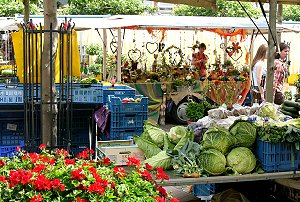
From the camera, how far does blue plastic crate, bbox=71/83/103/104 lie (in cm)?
770

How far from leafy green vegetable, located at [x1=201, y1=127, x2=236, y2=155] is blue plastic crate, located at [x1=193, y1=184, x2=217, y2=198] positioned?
3.16ft

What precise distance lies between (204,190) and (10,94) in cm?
290

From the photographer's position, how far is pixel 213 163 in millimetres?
5391

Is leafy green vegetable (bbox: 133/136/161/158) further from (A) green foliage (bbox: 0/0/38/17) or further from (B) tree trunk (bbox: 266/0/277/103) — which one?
(A) green foliage (bbox: 0/0/38/17)

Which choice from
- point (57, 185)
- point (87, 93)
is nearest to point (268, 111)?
point (87, 93)

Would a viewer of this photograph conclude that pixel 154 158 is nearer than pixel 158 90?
Yes

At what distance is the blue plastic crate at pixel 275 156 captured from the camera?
18.1 ft

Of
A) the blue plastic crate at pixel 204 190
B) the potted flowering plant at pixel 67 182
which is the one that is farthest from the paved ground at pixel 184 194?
the potted flowering plant at pixel 67 182

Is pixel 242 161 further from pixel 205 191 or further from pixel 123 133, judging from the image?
pixel 123 133

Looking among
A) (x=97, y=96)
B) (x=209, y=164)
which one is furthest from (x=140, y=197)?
(x=97, y=96)

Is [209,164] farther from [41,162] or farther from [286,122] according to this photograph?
[41,162]

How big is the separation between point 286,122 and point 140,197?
2633 millimetres

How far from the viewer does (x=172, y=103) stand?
13.6 metres

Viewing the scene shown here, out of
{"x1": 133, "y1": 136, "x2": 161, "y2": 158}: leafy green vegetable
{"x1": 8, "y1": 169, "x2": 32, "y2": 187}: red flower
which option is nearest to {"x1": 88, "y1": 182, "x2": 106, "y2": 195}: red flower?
{"x1": 8, "y1": 169, "x2": 32, "y2": 187}: red flower
